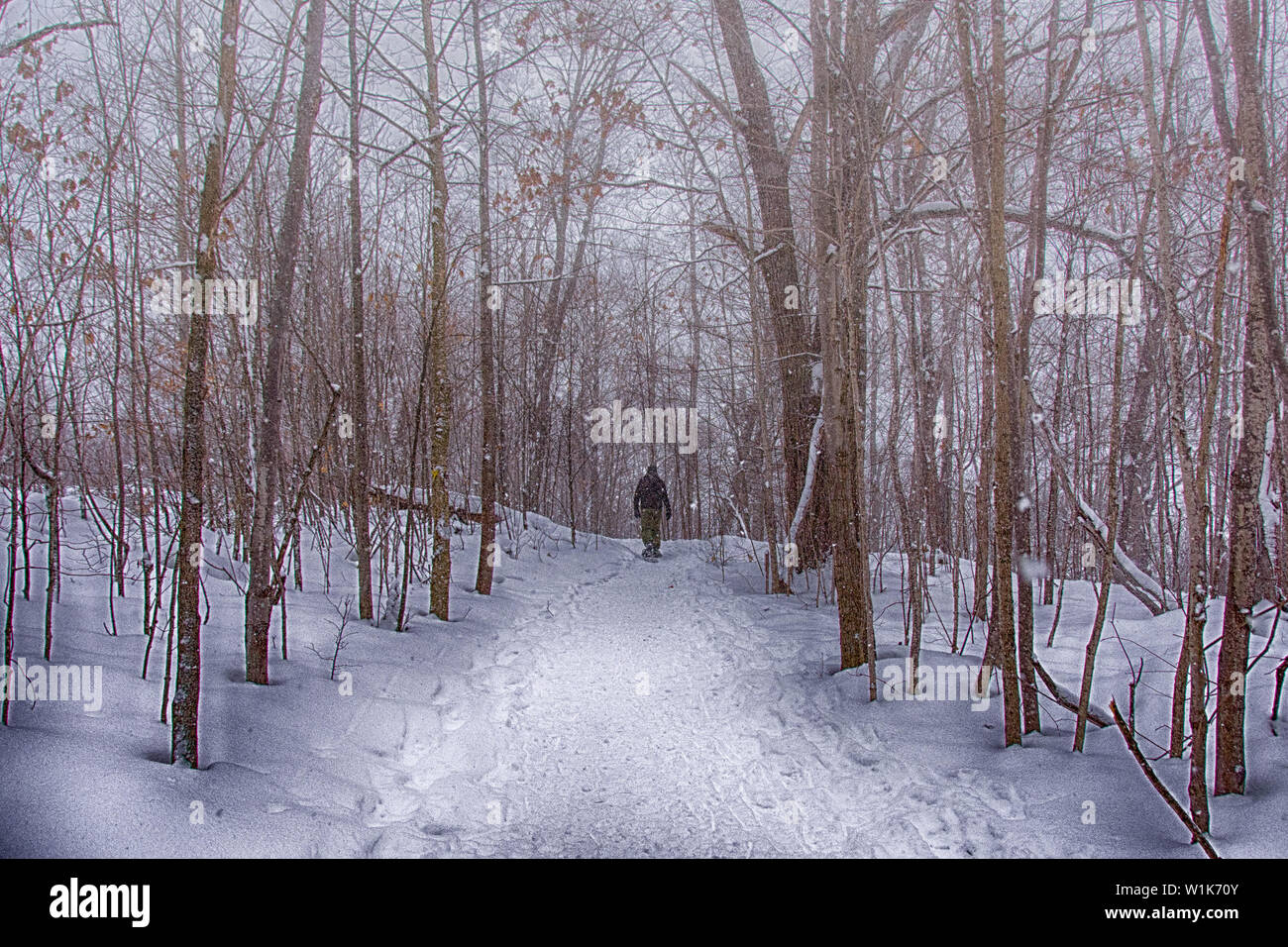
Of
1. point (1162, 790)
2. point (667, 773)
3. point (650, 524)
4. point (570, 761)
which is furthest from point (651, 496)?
point (1162, 790)

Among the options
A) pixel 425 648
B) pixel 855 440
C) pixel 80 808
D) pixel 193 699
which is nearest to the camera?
pixel 80 808

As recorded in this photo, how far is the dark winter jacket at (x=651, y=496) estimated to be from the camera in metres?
13.5

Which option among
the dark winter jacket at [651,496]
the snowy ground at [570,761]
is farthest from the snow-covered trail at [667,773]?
the dark winter jacket at [651,496]

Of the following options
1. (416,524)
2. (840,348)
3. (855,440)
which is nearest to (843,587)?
(855,440)

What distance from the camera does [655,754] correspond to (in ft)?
12.9

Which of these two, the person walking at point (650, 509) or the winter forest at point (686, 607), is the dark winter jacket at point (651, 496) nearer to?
the person walking at point (650, 509)

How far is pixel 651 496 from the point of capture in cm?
1354

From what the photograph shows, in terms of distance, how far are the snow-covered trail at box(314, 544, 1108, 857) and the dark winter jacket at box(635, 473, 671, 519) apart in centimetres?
737

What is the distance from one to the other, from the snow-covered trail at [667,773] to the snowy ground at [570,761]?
0.6 inches

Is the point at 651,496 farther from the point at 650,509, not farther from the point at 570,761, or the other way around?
the point at 570,761

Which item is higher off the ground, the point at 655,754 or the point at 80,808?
the point at 80,808
